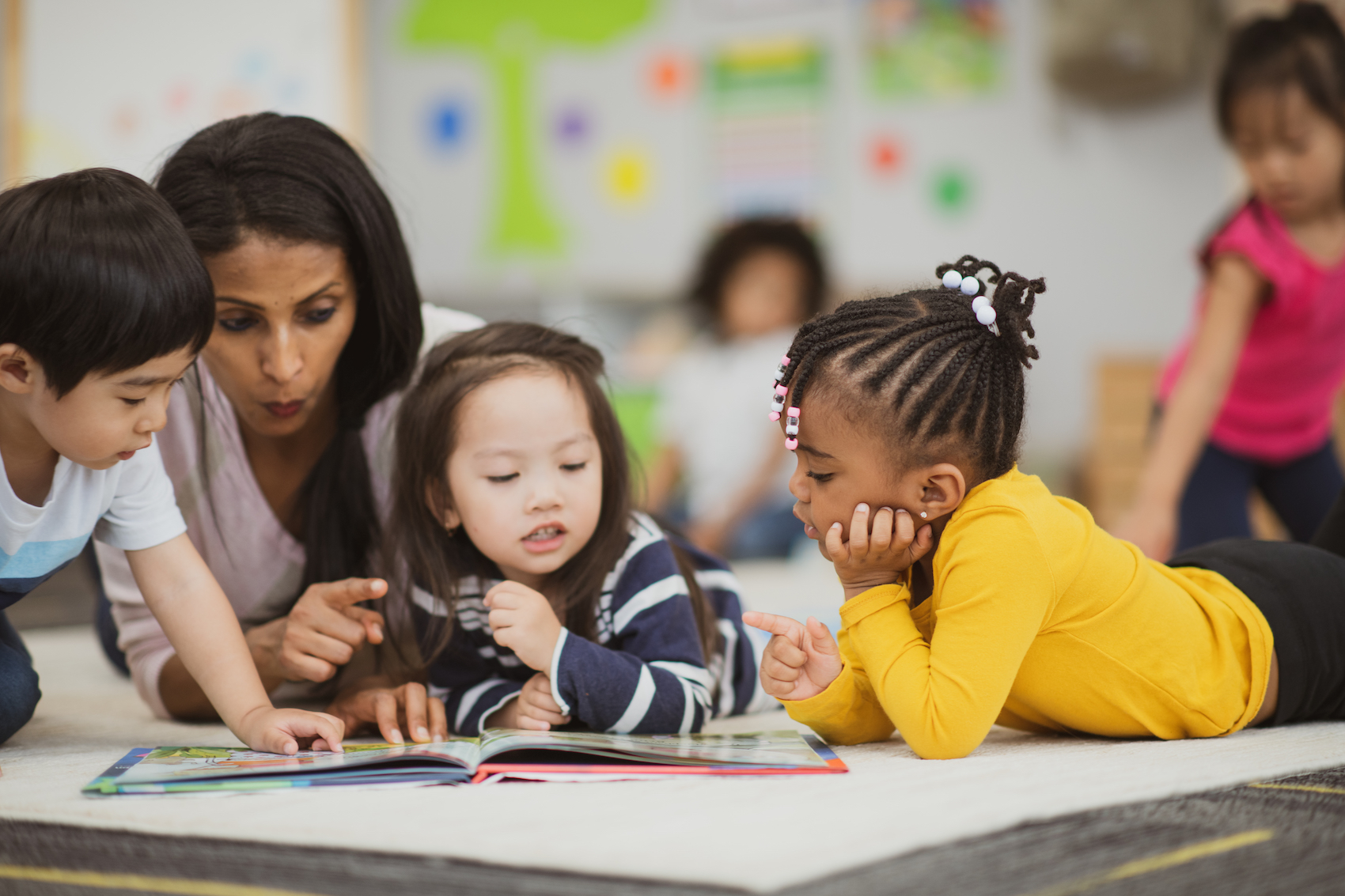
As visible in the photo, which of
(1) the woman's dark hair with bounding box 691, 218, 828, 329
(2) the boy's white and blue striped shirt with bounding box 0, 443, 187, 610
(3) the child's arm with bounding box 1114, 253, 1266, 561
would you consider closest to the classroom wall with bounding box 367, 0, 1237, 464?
(1) the woman's dark hair with bounding box 691, 218, 828, 329

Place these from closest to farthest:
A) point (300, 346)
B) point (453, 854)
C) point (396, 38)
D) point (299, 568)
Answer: point (453, 854), point (300, 346), point (299, 568), point (396, 38)

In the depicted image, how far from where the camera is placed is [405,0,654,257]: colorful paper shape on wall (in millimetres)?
4168

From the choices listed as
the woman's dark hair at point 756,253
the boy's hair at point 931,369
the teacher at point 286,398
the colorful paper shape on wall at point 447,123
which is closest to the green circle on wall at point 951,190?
the woman's dark hair at point 756,253

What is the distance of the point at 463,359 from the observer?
119 centimetres

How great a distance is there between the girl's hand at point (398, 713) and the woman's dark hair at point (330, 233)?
0.62 ft

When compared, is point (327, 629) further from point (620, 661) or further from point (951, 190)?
point (951, 190)

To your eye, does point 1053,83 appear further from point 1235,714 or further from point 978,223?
point 1235,714

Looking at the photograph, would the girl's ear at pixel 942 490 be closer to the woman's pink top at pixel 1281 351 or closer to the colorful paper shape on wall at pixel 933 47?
the woman's pink top at pixel 1281 351

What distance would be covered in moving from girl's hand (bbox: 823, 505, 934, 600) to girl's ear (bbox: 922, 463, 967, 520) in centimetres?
2

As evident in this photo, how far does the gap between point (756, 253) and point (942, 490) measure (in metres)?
2.28

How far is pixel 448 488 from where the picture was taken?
116 cm

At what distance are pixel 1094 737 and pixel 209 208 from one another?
0.92m

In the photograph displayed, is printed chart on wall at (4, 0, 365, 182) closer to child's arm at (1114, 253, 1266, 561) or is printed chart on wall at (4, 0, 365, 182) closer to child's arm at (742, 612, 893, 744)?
child's arm at (1114, 253, 1266, 561)

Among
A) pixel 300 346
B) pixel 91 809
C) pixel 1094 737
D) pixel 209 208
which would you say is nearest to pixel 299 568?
pixel 300 346
